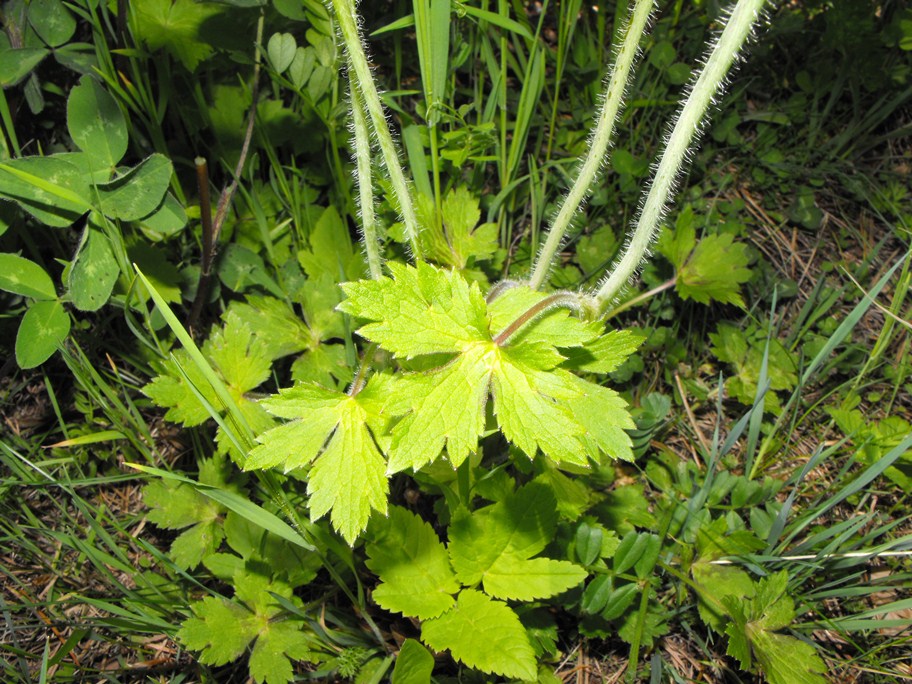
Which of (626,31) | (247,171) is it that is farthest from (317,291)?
(626,31)

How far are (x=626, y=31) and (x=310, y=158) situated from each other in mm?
1588

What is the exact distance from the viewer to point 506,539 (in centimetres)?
206

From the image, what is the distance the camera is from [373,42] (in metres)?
3.13

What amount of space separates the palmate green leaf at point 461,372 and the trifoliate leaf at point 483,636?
1.86 ft

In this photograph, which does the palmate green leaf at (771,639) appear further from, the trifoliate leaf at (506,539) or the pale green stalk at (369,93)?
the pale green stalk at (369,93)

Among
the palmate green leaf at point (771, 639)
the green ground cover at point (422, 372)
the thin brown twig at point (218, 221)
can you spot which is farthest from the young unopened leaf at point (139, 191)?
the palmate green leaf at point (771, 639)

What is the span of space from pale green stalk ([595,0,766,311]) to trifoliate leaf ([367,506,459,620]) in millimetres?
852

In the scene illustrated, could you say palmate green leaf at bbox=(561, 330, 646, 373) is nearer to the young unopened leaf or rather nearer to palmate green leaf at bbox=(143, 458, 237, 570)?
palmate green leaf at bbox=(143, 458, 237, 570)

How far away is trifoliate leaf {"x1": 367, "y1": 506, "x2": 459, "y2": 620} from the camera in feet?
6.56

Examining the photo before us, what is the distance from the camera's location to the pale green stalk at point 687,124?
4.86 feet

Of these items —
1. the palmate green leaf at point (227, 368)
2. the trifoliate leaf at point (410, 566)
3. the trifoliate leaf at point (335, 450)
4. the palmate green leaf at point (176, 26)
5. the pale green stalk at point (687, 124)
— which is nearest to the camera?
the pale green stalk at point (687, 124)

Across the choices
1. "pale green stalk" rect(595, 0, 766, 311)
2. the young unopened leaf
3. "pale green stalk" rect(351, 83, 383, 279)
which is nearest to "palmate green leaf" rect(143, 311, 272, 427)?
the young unopened leaf

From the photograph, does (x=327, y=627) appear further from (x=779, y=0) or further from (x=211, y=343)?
(x=779, y=0)

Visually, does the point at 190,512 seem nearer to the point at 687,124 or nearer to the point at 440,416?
the point at 440,416
